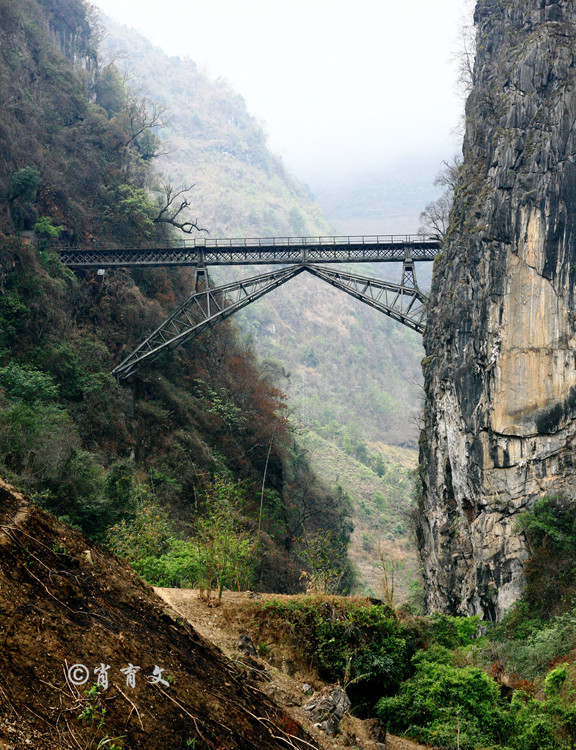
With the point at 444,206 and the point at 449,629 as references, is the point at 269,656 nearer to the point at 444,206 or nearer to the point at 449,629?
the point at 449,629

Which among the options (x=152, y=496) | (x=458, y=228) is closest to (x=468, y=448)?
(x=458, y=228)

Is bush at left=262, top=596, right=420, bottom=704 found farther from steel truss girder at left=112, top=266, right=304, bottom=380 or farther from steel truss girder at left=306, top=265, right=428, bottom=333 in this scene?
steel truss girder at left=112, top=266, right=304, bottom=380

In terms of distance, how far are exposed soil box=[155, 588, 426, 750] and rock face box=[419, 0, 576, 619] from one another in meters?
11.9

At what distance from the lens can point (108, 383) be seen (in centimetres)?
2231

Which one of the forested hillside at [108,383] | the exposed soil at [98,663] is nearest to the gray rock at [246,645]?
the exposed soil at [98,663]

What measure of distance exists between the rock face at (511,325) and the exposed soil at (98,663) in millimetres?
14731

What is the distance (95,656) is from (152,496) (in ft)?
44.7

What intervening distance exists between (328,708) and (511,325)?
15.4m

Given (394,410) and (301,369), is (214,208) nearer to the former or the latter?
(301,369)

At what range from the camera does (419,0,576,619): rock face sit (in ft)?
63.2

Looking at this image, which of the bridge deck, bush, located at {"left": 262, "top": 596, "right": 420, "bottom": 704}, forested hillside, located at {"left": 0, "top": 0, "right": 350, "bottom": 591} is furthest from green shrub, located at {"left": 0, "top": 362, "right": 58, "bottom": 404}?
bush, located at {"left": 262, "top": 596, "right": 420, "bottom": 704}

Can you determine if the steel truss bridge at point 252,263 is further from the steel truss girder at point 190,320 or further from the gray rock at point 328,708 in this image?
the gray rock at point 328,708

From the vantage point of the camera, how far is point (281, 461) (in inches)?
1181

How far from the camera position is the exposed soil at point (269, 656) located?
6.59 metres
